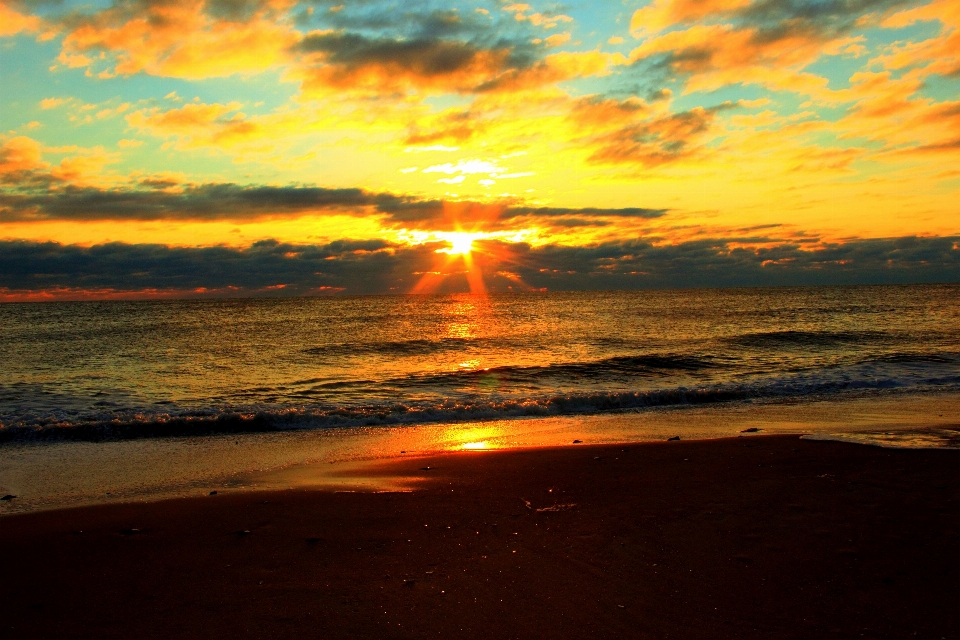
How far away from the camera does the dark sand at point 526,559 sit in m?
4.66

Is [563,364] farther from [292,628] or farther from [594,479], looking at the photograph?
Answer: [292,628]

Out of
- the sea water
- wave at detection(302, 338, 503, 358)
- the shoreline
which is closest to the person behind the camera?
the shoreline

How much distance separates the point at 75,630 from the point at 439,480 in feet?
15.7

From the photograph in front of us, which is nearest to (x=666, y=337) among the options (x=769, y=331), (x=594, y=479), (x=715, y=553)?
(x=769, y=331)

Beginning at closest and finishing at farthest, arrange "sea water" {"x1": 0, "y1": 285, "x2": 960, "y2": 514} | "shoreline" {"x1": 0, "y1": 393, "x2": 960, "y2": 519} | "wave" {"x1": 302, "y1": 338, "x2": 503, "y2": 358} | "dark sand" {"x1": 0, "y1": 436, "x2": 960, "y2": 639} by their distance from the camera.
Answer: "dark sand" {"x1": 0, "y1": 436, "x2": 960, "y2": 639}
"shoreline" {"x1": 0, "y1": 393, "x2": 960, "y2": 519}
"sea water" {"x1": 0, "y1": 285, "x2": 960, "y2": 514}
"wave" {"x1": 302, "y1": 338, "x2": 503, "y2": 358}

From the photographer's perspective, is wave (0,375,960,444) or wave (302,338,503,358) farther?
wave (302,338,503,358)

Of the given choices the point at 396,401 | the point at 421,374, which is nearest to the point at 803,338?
the point at 421,374

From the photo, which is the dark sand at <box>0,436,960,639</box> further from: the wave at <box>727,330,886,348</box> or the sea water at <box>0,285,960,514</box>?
the wave at <box>727,330,886,348</box>

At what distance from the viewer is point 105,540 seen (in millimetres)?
6715

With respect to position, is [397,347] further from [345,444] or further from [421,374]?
[345,444]

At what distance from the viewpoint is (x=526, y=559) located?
18.9 ft

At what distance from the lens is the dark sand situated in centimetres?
466

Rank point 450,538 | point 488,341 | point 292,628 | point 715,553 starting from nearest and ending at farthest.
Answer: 1. point 292,628
2. point 715,553
3. point 450,538
4. point 488,341

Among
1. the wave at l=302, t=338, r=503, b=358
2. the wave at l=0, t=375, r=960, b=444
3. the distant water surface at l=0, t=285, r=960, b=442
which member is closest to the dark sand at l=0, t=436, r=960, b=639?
the wave at l=0, t=375, r=960, b=444
